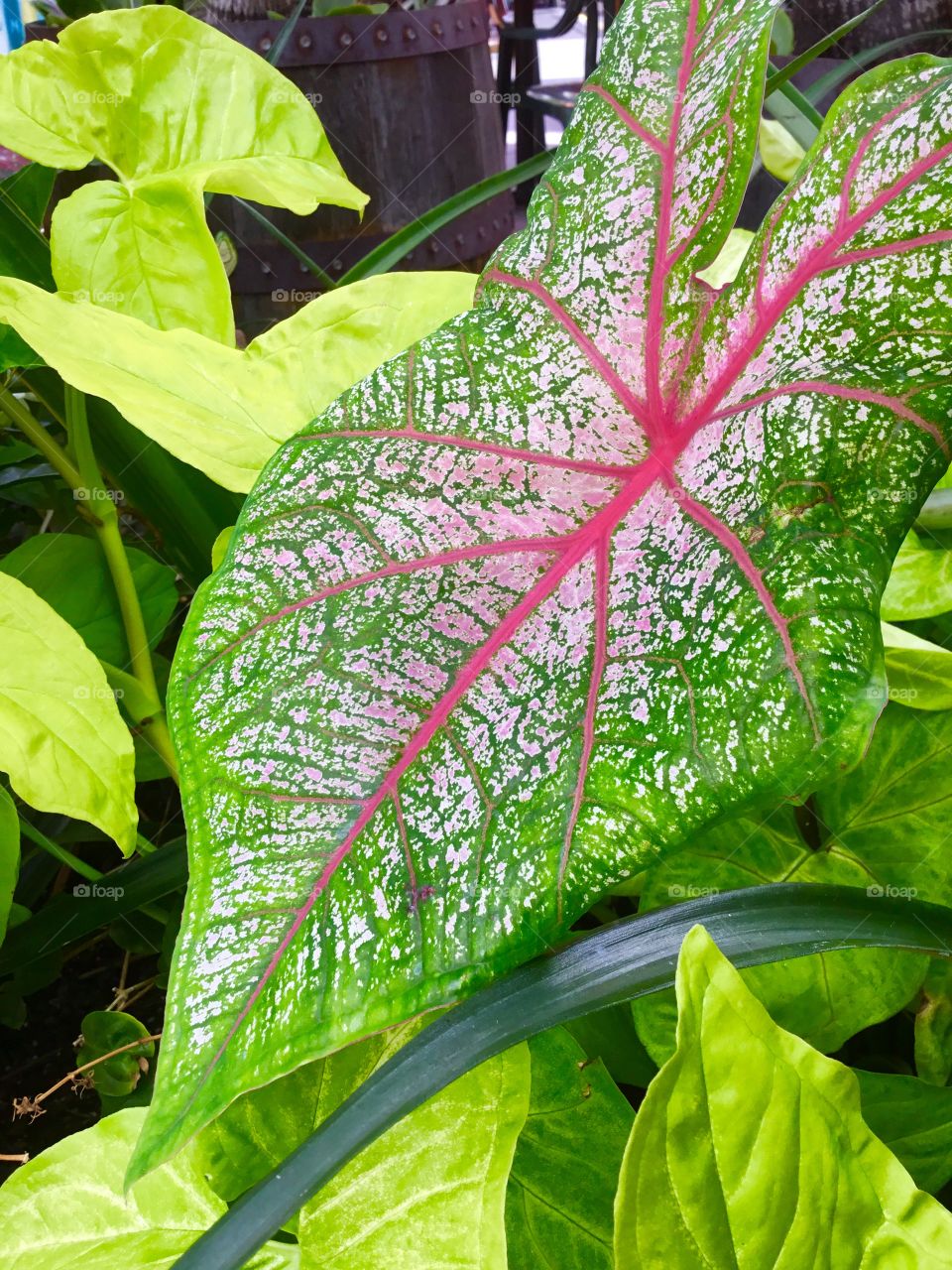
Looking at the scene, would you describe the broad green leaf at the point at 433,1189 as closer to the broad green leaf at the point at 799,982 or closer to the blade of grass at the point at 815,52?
the broad green leaf at the point at 799,982

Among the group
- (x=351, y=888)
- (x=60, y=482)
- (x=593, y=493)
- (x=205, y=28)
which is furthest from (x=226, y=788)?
(x=60, y=482)

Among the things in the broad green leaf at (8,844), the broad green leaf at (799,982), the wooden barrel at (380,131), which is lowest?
the broad green leaf at (799,982)

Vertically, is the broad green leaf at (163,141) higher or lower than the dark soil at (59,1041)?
higher

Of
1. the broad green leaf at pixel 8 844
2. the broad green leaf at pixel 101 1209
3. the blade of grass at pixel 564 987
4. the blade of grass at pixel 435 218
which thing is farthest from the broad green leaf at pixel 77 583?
the blade of grass at pixel 564 987

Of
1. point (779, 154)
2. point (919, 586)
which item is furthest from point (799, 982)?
point (779, 154)

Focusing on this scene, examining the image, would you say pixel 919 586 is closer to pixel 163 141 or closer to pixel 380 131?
pixel 163 141

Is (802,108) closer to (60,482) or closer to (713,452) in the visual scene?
(713,452)
